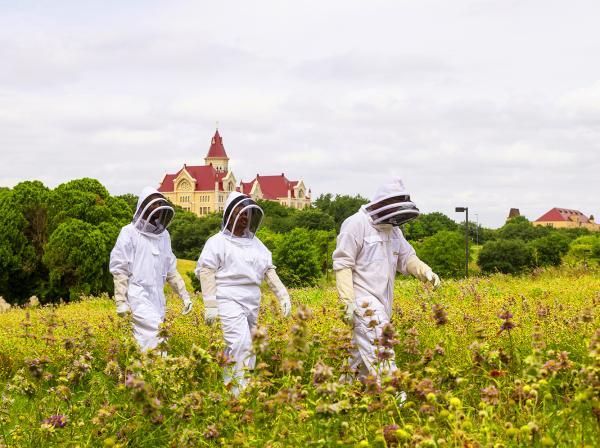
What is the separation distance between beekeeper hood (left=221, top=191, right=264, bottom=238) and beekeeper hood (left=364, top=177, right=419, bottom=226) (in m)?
1.58

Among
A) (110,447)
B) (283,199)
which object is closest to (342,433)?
(110,447)

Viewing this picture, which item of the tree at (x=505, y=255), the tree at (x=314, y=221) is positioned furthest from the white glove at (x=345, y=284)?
the tree at (x=314, y=221)

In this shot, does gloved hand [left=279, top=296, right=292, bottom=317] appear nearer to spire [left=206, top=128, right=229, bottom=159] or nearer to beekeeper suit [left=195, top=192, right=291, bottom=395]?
beekeeper suit [left=195, top=192, right=291, bottom=395]

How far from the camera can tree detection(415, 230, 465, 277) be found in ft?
248

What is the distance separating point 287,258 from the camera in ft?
178

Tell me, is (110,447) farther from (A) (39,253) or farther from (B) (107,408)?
(A) (39,253)

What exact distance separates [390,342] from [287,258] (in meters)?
49.2

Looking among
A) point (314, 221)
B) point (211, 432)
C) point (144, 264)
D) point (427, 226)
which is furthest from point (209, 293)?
point (427, 226)

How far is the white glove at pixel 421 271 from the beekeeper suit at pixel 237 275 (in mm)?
1529

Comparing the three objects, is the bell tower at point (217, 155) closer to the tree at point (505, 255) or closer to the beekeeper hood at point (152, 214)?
the tree at point (505, 255)

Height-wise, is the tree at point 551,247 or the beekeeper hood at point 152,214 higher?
the beekeeper hood at point 152,214

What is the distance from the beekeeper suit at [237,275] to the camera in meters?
8.34

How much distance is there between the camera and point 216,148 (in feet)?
587

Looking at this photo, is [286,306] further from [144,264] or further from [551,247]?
[551,247]
